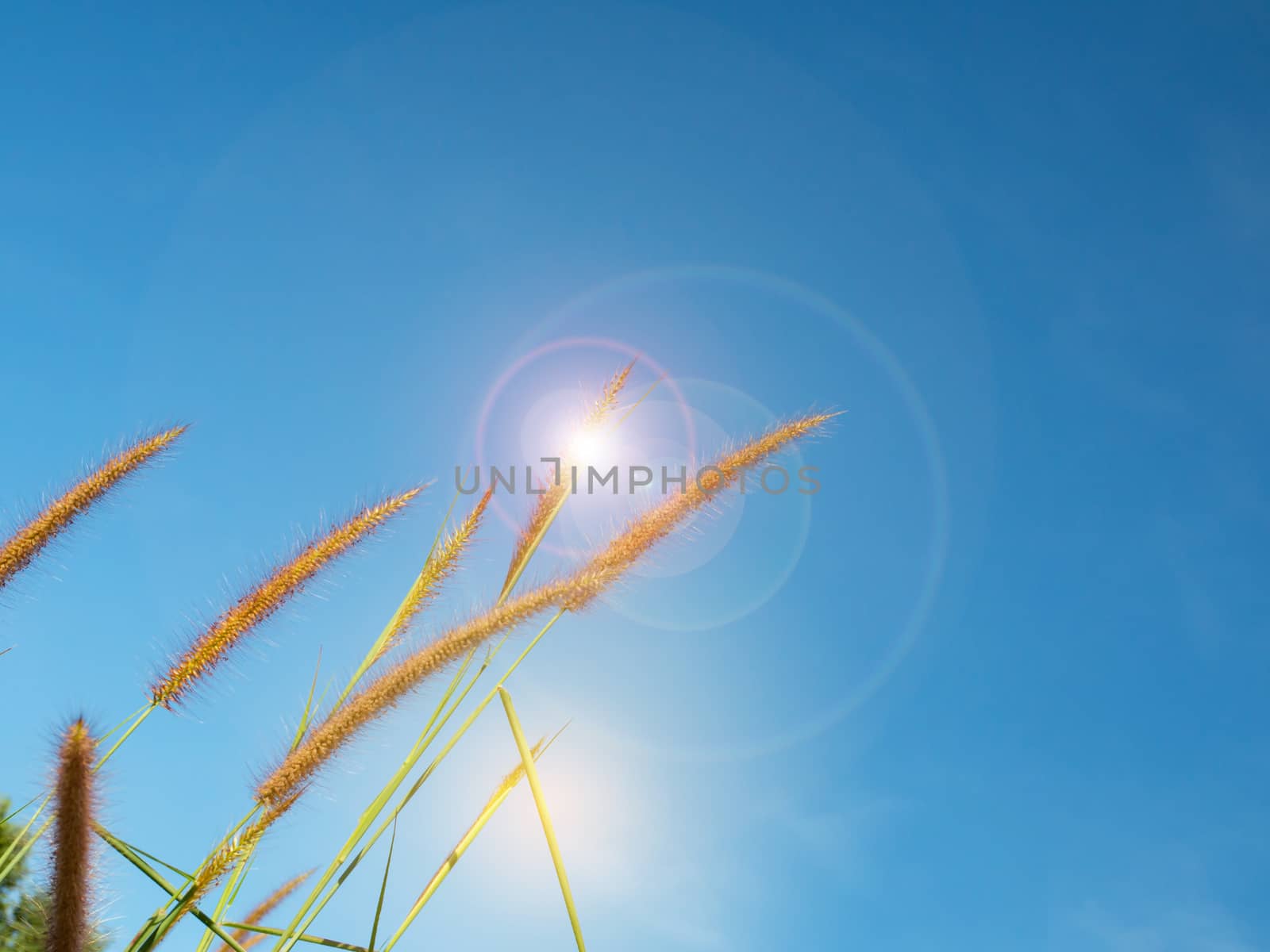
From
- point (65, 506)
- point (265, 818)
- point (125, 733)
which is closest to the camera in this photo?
point (265, 818)

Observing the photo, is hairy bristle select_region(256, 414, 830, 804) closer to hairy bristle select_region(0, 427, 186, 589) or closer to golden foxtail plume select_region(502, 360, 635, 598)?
golden foxtail plume select_region(502, 360, 635, 598)

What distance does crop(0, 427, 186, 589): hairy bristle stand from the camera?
2900mm

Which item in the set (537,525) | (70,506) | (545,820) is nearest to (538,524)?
(537,525)

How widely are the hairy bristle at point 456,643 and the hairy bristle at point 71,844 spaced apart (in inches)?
28.6

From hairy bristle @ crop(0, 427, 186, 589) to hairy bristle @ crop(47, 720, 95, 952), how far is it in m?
2.01

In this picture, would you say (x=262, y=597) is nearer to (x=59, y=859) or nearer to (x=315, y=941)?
(x=315, y=941)

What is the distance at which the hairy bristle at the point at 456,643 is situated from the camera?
196cm

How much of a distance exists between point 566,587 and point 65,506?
82.2 inches

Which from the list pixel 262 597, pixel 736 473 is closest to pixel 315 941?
pixel 262 597

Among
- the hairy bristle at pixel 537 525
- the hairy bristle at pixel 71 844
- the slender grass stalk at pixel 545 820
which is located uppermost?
the hairy bristle at pixel 537 525

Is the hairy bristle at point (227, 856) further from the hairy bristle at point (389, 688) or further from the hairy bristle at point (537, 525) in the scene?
the hairy bristle at point (537, 525)

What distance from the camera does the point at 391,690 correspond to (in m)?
2.05

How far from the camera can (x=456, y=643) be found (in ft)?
6.83

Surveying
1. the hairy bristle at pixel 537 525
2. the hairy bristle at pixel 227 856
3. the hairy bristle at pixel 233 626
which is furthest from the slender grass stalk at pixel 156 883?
the hairy bristle at pixel 537 525
